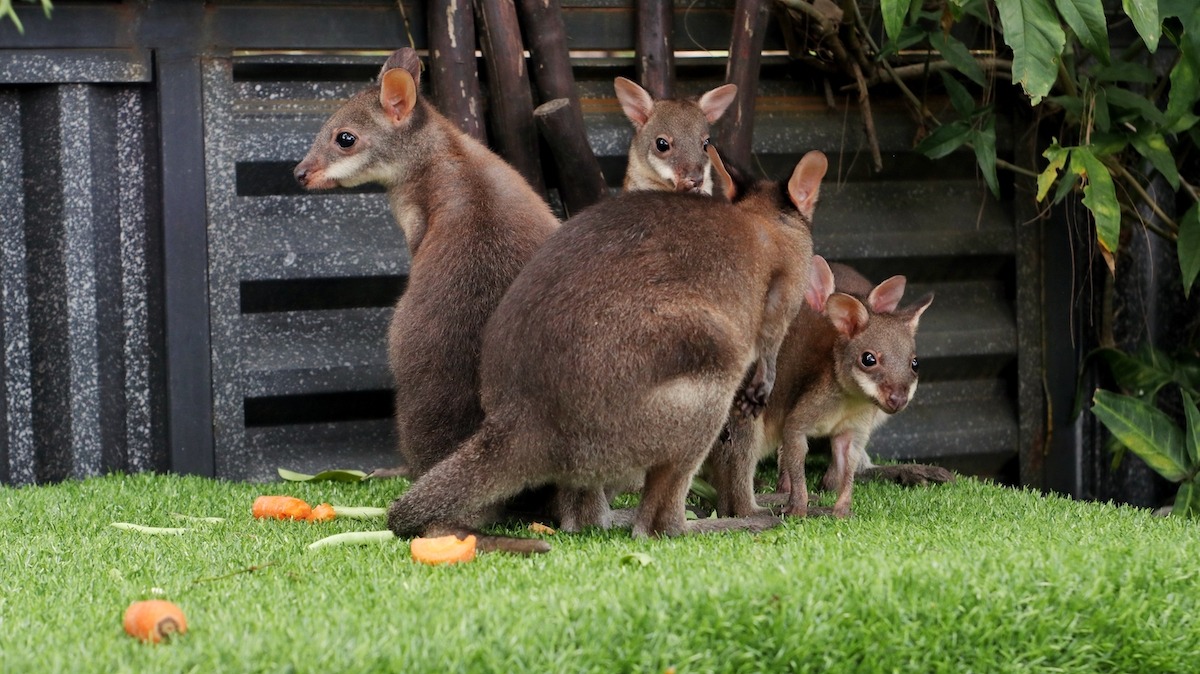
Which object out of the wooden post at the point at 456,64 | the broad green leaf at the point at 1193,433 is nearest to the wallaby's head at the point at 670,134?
the wooden post at the point at 456,64

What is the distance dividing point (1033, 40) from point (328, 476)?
3.38 m

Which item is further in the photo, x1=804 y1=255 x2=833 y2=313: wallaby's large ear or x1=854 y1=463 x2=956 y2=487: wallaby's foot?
x1=854 y1=463 x2=956 y2=487: wallaby's foot

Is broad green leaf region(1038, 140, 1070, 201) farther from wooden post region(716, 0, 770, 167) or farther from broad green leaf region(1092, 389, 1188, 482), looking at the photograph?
wooden post region(716, 0, 770, 167)

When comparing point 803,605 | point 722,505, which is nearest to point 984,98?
point 722,505

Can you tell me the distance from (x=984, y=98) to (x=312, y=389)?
3.48m

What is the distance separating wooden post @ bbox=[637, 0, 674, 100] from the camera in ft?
20.6

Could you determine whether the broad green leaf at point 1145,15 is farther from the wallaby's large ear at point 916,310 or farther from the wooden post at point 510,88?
the wooden post at point 510,88

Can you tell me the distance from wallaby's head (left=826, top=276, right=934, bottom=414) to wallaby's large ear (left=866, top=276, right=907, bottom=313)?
14mm

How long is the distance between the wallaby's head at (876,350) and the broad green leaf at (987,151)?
3.90ft

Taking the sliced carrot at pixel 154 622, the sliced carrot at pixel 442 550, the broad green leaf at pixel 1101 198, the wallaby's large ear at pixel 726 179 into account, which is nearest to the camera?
the sliced carrot at pixel 154 622

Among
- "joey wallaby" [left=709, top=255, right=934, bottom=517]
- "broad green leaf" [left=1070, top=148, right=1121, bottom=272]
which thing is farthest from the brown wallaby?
"broad green leaf" [left=1070, top=148, right=1121, bottom=272]

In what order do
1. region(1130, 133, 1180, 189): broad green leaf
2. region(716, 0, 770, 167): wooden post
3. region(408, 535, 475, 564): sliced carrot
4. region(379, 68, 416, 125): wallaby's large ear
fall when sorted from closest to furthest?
region(408, 535, 475, 564): sliced carrot → region(379, 68, 416, 125): wallaby's large ear → region(1130, 133, 1180, 189): broad green leaf → region(716, 0, 770, 167): wooden post

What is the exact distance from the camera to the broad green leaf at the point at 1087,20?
4926 millimetres

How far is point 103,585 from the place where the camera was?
12.3 feet
